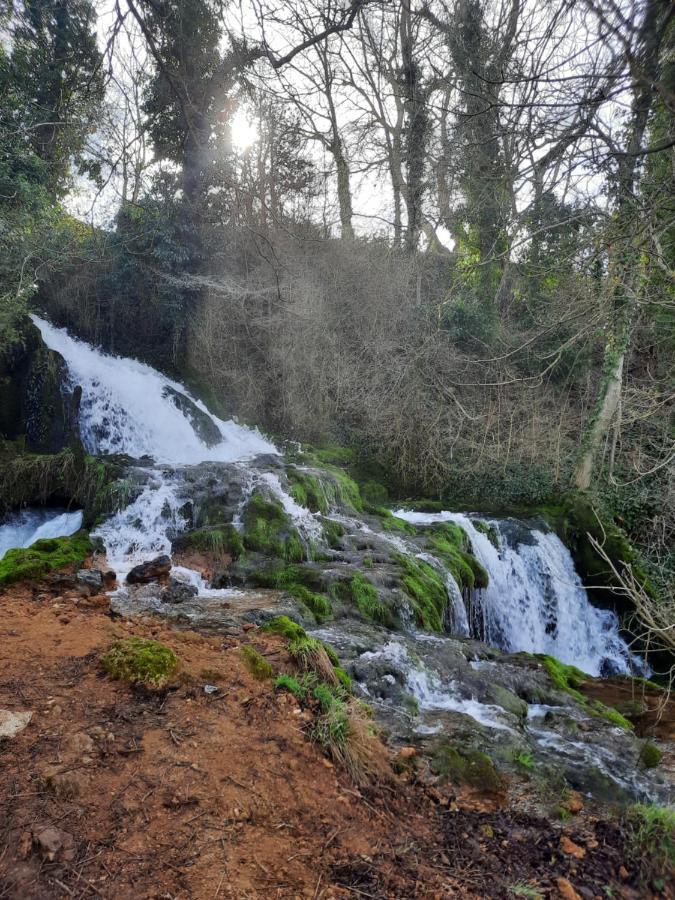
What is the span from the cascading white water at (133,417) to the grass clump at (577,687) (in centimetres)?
804

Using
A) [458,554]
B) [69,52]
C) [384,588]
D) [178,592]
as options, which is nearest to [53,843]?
[178,592]

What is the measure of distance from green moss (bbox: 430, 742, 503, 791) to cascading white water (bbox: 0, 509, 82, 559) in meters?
6.74

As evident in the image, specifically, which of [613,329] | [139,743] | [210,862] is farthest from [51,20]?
[613,329]

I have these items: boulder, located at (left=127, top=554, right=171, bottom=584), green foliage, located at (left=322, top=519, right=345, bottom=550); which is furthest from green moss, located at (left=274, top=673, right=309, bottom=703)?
green foliage, located at (left=322, top=519, right=345, bottom=550)

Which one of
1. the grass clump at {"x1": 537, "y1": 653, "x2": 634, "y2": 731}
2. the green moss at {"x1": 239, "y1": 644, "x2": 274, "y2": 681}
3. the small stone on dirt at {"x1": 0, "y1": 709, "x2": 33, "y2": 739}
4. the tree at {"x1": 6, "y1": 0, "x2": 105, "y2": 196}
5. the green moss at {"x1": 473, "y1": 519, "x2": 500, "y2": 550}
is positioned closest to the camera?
the small stone on dirt at {"x1": 0, "y1": 709, "x2": 33, "y2": 739}

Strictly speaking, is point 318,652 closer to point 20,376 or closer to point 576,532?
point 576,532

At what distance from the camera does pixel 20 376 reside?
1109 centimetres

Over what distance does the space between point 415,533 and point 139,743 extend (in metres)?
7.09

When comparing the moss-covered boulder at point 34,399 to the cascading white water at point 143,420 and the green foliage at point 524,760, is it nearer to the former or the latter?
the cascading white water at point 143,420

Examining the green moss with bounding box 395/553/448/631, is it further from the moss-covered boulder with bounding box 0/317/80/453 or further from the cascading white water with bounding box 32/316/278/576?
the moss-covered boulder with bounding box 0/317/80/453

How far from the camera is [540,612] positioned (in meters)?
A: 8.73

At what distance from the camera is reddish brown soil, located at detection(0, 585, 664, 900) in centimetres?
197

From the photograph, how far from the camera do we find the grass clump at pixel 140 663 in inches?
124

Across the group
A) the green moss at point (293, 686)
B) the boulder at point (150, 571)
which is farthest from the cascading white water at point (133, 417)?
the green moss at point (293, 686)
